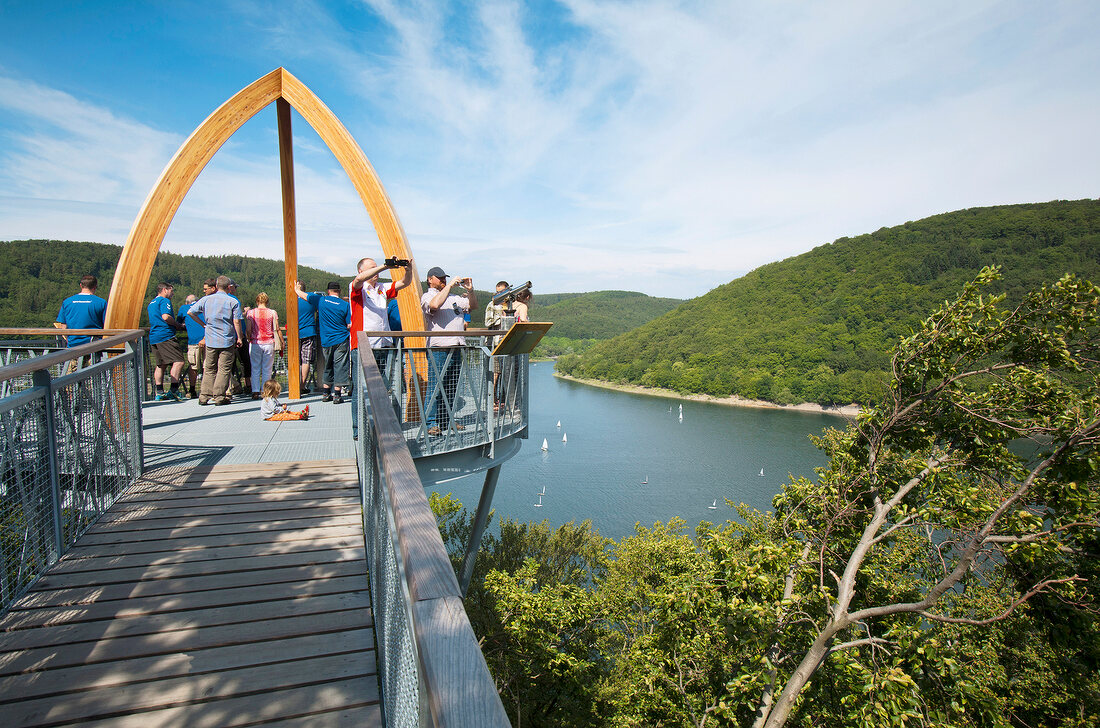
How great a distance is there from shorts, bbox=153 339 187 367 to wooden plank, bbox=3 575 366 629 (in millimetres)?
6723

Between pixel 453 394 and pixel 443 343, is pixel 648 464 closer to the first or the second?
pixel 443 343

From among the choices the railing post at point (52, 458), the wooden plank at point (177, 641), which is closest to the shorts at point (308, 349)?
the railing post at point (52, 458)

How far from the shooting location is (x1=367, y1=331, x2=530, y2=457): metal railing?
5.31m

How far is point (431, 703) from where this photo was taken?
868mm

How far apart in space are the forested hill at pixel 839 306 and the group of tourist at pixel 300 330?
2187 inches

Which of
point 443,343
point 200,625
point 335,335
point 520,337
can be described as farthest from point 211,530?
point 335,335

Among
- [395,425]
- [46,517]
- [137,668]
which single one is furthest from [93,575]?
[395,425]

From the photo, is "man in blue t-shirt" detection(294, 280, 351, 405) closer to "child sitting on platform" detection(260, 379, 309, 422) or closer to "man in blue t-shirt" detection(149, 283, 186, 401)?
"child sitting on platform" detection(260, 379, 309, 422)

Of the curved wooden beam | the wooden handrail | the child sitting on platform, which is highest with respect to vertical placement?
the curved wooden beam

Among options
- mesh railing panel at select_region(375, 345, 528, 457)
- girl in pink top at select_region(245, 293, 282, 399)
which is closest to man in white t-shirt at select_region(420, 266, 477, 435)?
mesh railing panel at select_region(375, 345, 528, 457)

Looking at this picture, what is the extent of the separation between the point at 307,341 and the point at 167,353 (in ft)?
6.53

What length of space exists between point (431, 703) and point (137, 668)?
220 cm

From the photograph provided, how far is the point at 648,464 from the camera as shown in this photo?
46812mm

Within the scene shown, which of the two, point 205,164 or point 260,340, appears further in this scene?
point 260,340
